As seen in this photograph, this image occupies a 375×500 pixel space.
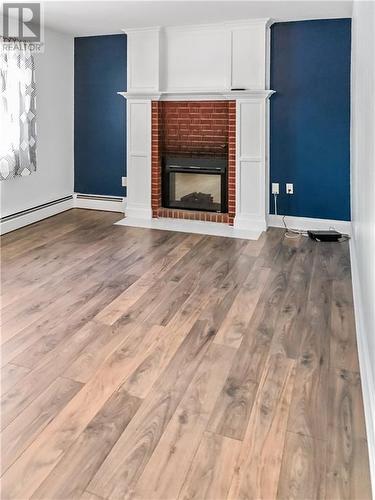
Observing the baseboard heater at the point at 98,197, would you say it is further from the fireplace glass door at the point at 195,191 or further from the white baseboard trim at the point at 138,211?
the fireplace glass door at the point at 195,191

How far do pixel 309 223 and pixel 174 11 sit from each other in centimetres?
261

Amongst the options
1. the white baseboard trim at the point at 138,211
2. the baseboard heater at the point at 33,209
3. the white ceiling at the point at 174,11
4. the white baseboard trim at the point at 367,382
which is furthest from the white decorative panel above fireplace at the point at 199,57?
the white baseboard trim at the point at 367,382

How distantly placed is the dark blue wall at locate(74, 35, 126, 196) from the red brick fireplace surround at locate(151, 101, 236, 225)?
563 mm

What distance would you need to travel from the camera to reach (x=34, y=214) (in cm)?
555

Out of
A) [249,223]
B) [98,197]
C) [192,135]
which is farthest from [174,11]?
[98,197]

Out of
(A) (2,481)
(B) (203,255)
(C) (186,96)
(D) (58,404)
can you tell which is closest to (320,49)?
(C) (186,96)

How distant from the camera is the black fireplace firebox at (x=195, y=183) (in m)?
5.49

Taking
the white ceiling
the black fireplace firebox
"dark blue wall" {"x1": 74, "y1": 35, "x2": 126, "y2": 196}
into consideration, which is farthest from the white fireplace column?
"dark blue wall" {"x1": 74, "y1": 35, "x2": 126, "y2": 196}

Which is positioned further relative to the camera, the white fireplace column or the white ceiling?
the white fireplace column

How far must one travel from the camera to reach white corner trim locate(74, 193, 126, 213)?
241 inches

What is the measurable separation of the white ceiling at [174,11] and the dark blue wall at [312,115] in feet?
0.73

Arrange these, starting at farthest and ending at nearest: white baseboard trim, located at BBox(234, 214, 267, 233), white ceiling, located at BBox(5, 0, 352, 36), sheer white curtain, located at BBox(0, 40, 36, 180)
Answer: white baseboard trim, located at BBox(234, 214, 267, 233) → sheer white curtain, located at BBox(0, 40, 36, 180) → white ceiling, located at BBox(5, 0, 352, 36)

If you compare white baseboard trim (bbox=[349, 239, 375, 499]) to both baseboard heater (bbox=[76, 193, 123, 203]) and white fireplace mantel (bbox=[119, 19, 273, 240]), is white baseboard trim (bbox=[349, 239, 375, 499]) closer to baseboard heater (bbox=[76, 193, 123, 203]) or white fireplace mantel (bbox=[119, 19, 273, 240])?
white fireplace mantel (bbox=[119, 19, 273, 240])

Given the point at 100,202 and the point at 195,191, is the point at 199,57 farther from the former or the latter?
the point at 100,202
